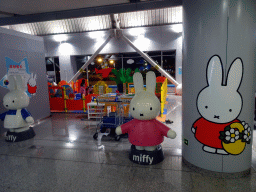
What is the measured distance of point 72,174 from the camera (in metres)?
3.18

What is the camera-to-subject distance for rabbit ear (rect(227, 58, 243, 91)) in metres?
2.80

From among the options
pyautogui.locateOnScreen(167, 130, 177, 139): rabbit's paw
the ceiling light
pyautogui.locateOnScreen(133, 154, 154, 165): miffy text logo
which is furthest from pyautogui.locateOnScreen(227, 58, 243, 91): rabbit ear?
the ceiling light

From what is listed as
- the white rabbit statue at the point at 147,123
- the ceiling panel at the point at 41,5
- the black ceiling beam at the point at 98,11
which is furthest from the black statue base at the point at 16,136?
the black ceiling beam at the point at 98,11

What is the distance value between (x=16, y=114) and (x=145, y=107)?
140 inches

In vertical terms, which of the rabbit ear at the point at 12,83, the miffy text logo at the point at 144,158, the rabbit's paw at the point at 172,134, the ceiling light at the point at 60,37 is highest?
the ceiling light at the point at 60,37

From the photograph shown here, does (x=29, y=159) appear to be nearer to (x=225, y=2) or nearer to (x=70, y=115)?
(x=70, y=115)

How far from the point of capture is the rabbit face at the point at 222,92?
2.82m

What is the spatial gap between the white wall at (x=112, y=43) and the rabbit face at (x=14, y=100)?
365 inches

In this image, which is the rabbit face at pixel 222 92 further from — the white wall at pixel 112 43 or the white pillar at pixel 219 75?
the white wall at pixel 112 43

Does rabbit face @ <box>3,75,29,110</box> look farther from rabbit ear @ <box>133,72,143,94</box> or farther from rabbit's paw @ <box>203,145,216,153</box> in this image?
rabbit's paw @ <box>203,145,216,153</box>

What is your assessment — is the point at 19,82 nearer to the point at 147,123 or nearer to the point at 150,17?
the point at 147,123

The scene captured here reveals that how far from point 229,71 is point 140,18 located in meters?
10.3

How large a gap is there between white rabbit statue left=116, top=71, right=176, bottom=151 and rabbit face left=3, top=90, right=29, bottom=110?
10.1ft

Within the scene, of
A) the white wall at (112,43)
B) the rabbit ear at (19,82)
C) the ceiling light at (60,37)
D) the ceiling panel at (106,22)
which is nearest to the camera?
the rabbit ear at (19,82)
